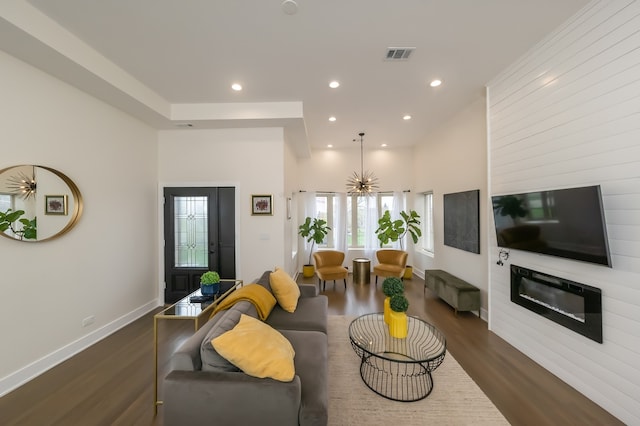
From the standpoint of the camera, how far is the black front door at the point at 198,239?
13.5 feet

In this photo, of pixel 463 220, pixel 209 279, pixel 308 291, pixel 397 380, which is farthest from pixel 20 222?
pixel 463 220

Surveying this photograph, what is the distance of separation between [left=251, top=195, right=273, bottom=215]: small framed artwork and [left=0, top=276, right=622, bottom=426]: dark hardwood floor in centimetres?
195

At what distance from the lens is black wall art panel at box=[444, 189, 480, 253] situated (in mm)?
3660

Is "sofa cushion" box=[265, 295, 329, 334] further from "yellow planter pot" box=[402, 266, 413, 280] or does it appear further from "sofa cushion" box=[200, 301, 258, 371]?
"yellow planter pot" box=[402, 266, 413, 280]

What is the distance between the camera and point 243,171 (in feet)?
13.5

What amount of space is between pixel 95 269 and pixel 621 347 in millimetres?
5350

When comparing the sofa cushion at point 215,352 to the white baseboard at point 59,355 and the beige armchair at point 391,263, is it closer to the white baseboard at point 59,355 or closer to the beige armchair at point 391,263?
the white baseboard at point 59,355

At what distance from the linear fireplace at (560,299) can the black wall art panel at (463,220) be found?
955 millimetres

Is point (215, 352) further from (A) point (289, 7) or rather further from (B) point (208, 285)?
(A) point (289, 7)

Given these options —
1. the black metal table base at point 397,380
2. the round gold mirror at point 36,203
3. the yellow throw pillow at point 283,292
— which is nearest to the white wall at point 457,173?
the black metal table base at point 397,380

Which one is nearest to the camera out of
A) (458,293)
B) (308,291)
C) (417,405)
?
(417,405)

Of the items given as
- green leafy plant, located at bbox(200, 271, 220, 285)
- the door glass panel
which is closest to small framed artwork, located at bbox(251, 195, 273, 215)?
A: the door glass panel

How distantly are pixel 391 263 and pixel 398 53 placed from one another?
13.7 feet

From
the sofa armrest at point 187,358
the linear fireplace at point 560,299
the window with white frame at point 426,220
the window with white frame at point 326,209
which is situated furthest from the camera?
the window with white frame at point 326,209
